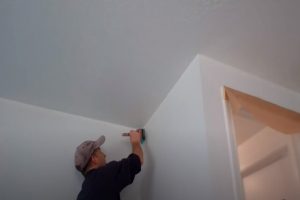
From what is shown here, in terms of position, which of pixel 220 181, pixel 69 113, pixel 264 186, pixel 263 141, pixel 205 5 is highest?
pixel 205 5

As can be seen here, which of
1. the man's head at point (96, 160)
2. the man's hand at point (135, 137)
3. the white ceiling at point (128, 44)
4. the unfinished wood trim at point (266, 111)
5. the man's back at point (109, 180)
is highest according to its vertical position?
the white ceiling at point (128, 44)

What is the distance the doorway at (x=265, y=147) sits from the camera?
1413 mm

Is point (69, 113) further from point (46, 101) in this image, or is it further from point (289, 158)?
point (289, 158)

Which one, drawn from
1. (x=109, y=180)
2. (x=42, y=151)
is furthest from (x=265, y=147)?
(x=42, y=151)

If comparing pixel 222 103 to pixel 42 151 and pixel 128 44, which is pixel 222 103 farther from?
pixel 42 151

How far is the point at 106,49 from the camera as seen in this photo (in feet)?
4.22

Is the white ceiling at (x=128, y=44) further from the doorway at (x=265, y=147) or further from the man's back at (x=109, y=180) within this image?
the man's back at (x=109, y=180)

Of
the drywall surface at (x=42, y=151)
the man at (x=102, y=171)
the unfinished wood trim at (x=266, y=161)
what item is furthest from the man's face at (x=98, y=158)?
the unfinished wood trim at (x=266, y=161)

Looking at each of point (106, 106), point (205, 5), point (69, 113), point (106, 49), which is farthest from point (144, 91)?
point (205, 5)

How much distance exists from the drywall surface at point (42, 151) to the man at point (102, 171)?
14 centimetres

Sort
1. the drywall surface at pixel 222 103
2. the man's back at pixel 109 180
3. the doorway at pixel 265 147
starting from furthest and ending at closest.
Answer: the doorway at pixel 265 147 < the man's back at pixel 109 180 < the drywall surface at pixel 222 103

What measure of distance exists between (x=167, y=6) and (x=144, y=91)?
0.58 meters

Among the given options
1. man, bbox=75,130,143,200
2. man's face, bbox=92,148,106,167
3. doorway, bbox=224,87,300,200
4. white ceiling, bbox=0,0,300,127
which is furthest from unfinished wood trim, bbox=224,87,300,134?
man's face, bbox=92,148,106,167

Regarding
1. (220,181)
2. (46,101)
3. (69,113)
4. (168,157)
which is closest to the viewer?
(220,181)
